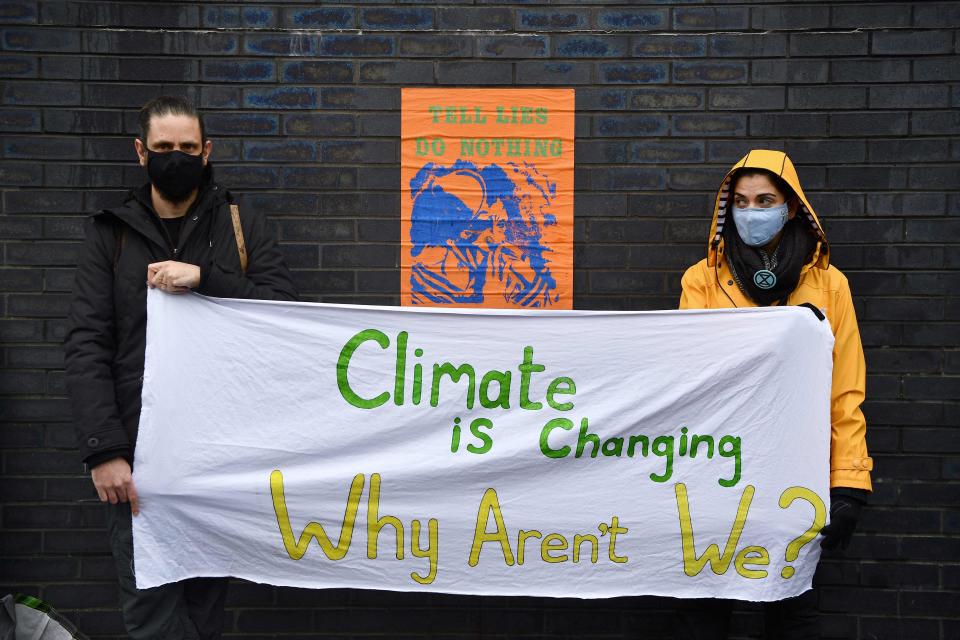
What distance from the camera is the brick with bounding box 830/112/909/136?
4.30 meters

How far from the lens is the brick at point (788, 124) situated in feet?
14.1

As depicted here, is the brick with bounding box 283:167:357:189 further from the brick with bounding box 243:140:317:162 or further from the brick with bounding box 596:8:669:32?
the brick with bounding box 596:8:669:32

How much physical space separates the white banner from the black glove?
6 cm

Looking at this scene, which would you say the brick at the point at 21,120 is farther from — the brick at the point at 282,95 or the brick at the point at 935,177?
the brick at the point at 935,177

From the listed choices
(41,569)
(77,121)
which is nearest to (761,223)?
(77,121)

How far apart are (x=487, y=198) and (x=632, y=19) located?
3.39 feet

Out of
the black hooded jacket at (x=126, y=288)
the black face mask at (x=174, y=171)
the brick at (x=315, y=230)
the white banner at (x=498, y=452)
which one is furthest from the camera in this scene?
the brick at (x=315, y=230)

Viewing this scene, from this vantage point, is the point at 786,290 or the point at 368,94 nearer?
the point at 786,290

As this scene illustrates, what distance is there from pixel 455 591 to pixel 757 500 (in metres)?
1.19

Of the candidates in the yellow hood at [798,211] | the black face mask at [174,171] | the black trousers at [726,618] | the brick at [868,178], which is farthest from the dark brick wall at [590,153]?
the black face mask at [174,171]

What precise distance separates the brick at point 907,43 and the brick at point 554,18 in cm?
131

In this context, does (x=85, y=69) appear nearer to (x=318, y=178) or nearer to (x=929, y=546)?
(x=318, y=178)

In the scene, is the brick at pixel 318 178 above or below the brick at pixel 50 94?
below

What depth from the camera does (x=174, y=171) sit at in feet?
11.3
